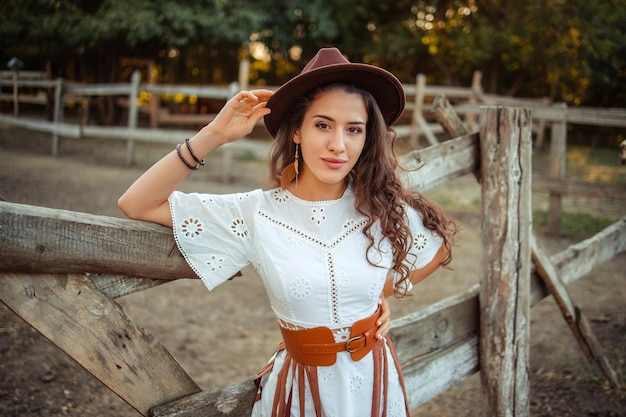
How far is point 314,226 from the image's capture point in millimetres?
1525

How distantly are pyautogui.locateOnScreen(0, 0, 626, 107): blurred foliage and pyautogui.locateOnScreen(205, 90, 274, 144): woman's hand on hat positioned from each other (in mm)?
9495

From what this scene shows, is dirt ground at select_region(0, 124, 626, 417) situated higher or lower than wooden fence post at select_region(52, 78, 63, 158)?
lower

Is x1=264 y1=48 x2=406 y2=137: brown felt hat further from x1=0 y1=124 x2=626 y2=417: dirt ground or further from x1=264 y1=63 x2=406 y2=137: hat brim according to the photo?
x1=0 y1=124 x2=626 y2=417: dirt ground

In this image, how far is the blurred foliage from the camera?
12903mm

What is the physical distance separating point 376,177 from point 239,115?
50 centimetres

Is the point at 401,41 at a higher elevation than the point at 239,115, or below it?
higher

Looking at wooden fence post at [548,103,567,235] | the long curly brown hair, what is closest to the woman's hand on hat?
the long curly brown hair

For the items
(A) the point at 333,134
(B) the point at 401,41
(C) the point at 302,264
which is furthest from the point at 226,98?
(C) the point at 302,264

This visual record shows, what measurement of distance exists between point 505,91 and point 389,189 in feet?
63.2

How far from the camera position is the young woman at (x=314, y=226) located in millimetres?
1420

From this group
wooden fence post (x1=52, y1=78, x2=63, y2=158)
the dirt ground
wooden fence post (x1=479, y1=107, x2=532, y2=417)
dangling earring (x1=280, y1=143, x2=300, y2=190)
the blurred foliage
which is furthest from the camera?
the blurred foliage

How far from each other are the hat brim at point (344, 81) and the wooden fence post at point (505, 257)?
0.73 meters

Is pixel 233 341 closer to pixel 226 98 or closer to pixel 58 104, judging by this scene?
pixel 226 98

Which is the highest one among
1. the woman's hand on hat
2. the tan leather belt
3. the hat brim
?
the hat brim
